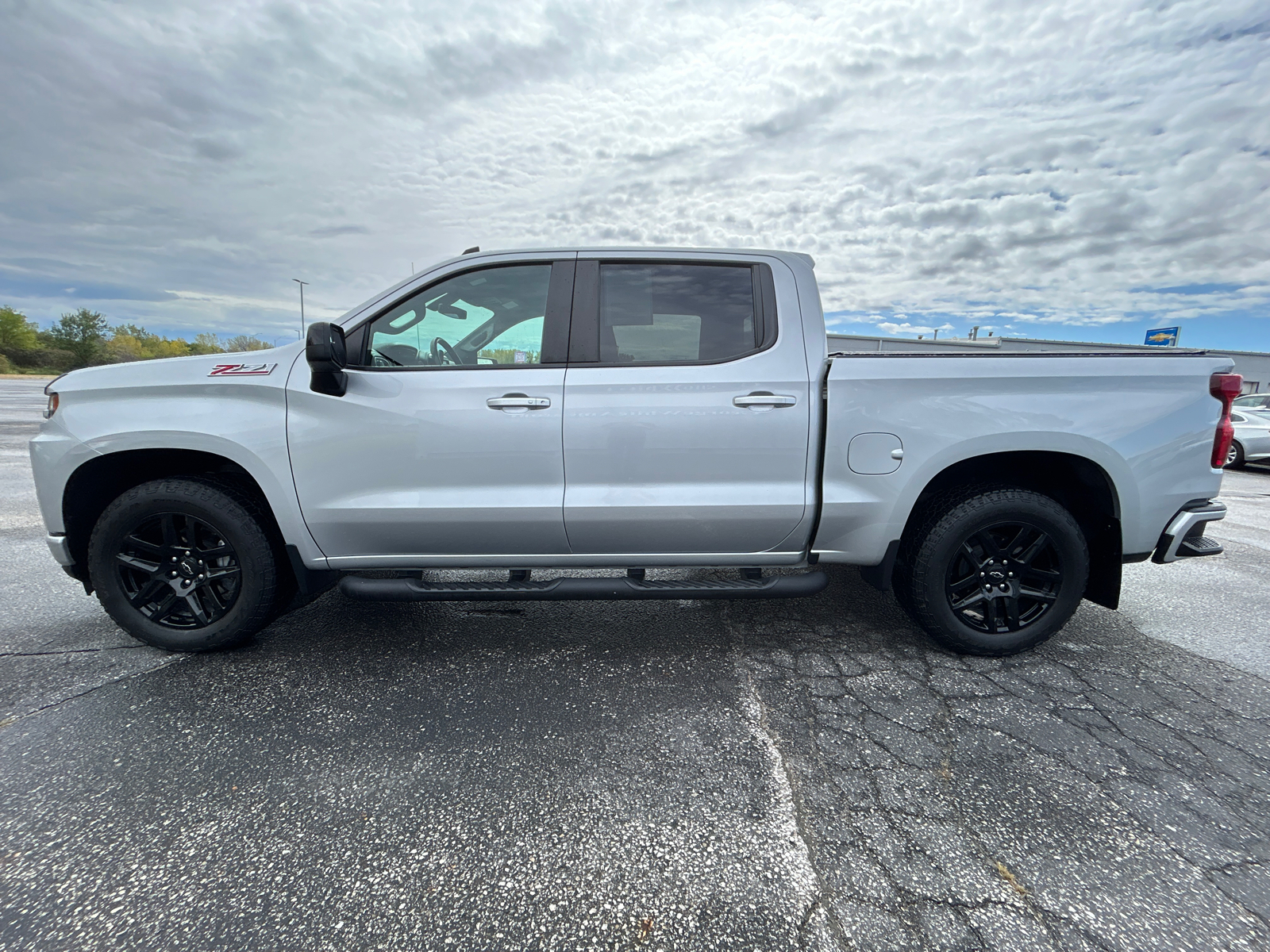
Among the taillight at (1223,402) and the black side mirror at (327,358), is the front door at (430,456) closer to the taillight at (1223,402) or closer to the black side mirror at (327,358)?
the black side mirror at (327,358)

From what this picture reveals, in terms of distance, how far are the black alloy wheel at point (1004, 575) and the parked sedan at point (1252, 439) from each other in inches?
456

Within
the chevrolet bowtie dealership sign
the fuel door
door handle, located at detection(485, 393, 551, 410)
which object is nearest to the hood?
door handle, located at detection(485, 393, 551, 410)

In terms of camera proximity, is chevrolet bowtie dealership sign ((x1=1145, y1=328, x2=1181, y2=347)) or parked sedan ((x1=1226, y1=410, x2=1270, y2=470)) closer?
parked sedan ((x1=1226, y1=410, x2=1270, y2=470))

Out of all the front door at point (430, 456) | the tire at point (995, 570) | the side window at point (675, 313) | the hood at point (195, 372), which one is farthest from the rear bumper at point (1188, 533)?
the hood at point (195, 372)

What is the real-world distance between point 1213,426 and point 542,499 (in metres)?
3.04

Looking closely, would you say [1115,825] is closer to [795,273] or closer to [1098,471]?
[1098,471]

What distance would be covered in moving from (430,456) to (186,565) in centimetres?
133

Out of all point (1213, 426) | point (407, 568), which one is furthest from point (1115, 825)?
point (407, 568)

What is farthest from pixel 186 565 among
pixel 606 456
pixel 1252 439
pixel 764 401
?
pixel 1252 439

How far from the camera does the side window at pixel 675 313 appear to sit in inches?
114

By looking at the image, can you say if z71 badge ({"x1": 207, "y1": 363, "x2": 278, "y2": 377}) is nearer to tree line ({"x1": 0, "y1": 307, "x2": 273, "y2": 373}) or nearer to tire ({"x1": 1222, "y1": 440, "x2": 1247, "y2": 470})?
tire ({"x1": 1222, "y1": 440, "x2": 1247, "y2": 470})

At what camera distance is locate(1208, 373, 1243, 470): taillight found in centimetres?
271

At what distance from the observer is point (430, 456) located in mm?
2758

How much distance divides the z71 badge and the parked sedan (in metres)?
14.6
